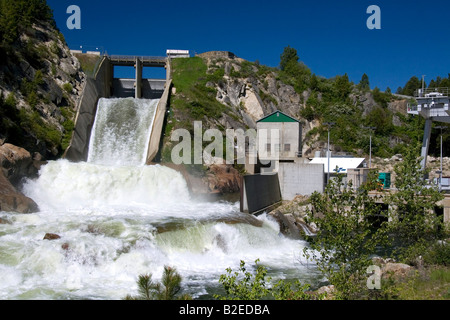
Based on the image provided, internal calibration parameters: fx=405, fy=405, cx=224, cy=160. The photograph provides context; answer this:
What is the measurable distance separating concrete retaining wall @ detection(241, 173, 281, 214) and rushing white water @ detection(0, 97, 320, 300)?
3.53 ft

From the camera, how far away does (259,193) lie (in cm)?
2523

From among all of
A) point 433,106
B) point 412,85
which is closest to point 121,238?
point 433,106

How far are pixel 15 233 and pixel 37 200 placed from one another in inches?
265

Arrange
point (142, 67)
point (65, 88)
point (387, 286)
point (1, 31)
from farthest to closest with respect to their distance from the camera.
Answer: point (142, 67)
point (65, 88)
point (1, 31)
point (387, 286)

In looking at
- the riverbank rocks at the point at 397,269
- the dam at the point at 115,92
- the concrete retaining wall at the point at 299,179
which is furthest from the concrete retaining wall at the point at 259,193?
the riverbank rocks at the point at 397,269

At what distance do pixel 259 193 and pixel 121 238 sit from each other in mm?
10992

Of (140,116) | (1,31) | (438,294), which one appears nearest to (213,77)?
(140,116)

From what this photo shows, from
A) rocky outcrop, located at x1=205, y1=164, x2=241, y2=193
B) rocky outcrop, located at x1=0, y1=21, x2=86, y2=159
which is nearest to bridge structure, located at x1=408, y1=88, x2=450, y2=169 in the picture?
rocky outcrop, located at x1=205, y1=164, x2=241, y2=193

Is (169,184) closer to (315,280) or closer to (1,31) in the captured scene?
(315,280)

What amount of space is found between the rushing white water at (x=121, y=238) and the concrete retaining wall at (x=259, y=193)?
107 centimetres

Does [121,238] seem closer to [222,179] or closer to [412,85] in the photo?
[222,179]

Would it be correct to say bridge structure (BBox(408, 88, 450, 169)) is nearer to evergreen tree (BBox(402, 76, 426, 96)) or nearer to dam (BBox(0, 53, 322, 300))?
dam (BBox(0, 53, 322, 300))

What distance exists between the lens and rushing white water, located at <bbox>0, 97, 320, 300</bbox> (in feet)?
43.3

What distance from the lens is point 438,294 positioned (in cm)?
1030
